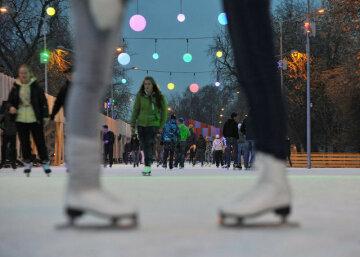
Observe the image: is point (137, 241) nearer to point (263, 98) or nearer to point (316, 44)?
point (263, 98)

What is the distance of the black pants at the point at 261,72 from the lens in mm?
3281

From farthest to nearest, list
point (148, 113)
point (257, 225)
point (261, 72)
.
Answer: point (148, 113) → point (261, 72) → point (257, 225)

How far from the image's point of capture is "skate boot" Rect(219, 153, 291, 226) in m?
3.07

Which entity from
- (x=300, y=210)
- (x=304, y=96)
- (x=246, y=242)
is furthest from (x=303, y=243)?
(x=304, y=96)

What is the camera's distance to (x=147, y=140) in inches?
532

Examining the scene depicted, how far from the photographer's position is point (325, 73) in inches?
1832

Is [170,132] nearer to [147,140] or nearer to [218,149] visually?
[147,140]

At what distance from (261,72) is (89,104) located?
2.62 ft

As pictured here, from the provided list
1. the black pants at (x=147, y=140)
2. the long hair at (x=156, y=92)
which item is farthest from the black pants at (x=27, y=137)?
the long hair at (x=156, y=92)

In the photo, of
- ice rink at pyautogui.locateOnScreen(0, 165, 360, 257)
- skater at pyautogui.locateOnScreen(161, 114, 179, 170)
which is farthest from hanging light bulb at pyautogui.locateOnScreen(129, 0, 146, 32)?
ice rink at pyautogui.locateOnScreen(0, 165, 360, 257)

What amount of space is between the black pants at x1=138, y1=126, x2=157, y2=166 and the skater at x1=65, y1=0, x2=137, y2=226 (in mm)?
10273

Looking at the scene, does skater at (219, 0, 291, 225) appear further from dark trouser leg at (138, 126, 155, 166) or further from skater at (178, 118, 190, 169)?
skater at (178, 118, 190, 169)

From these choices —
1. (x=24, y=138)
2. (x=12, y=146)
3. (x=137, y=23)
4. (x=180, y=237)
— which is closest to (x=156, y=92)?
(x=24, y=138)

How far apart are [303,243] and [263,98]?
3.12 feet
